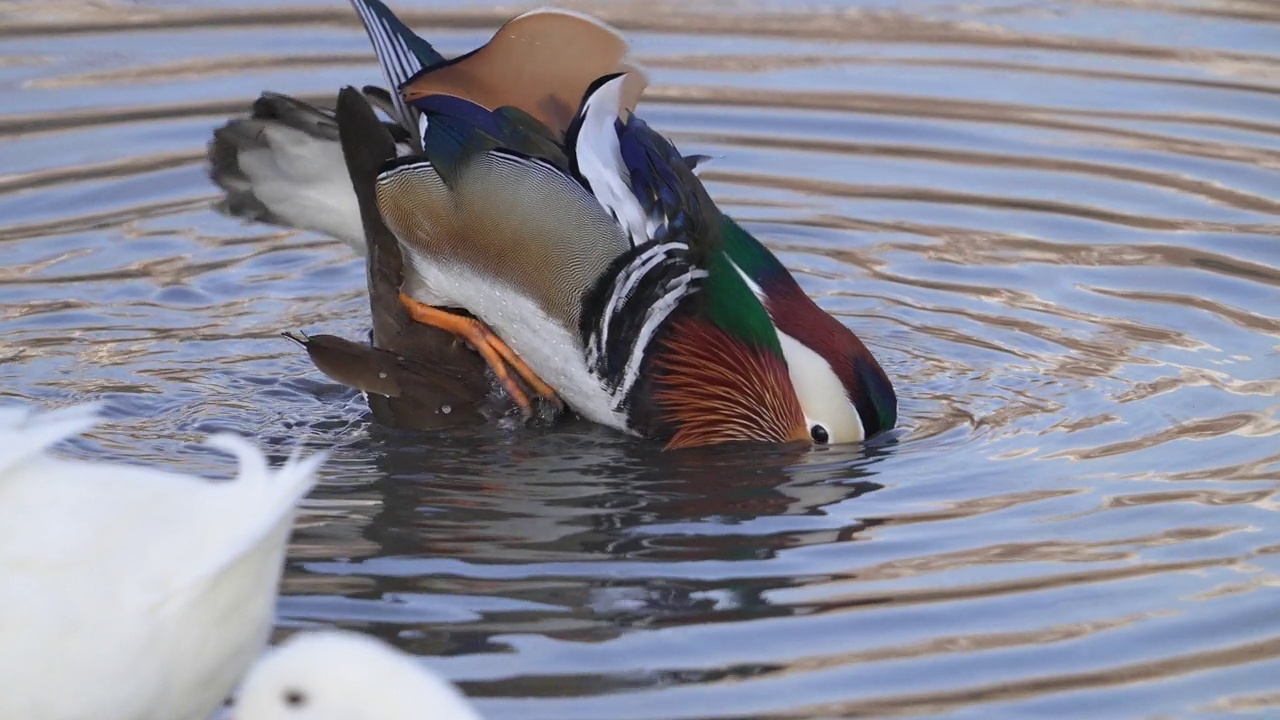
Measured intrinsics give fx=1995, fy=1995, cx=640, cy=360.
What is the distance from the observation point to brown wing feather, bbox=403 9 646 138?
214 inches

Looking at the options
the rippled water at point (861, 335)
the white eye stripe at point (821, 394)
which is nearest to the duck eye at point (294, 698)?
the rippled water at point (861, 335)

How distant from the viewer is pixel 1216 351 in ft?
19.5

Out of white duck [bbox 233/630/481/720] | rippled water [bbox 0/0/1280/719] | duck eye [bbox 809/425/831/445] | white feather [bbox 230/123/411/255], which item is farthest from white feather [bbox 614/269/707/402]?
white duck [bbox 233/630/481/720]

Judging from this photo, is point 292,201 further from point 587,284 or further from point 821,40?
point 821,40

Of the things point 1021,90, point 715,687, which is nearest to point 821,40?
point 1021,90

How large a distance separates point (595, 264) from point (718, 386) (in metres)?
0.49

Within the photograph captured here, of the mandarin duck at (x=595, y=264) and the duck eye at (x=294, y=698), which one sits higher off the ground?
the mandarin duck at (x=595, y=264)

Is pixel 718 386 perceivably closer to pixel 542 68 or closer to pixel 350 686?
pixel 542 68

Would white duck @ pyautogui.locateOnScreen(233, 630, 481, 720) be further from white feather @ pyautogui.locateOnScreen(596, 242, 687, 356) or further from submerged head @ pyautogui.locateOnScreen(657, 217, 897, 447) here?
submerged head @ pyautogui.locateOnScreen(657, 217, 897, 447)

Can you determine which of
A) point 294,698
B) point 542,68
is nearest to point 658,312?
point 542,68

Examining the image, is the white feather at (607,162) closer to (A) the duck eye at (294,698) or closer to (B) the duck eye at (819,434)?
(B) the duck eye at (819,434)

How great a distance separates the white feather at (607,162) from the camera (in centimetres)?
518

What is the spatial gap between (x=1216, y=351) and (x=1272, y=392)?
38 centimetres

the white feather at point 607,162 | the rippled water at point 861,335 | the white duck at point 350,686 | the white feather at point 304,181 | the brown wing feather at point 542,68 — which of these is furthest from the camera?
the white feather at point 304,181
